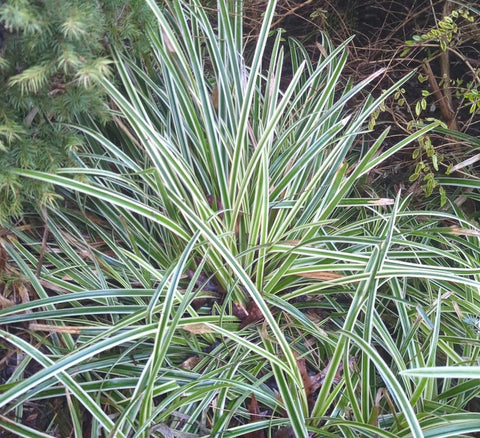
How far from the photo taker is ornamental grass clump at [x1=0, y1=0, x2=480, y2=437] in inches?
36.5

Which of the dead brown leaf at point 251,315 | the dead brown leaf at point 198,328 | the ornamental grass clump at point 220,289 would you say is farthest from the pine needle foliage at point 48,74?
the dead brown leaf at point 251,315

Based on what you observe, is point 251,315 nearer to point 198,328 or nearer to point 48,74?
point 198,328

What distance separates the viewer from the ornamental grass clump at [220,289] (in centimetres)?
93

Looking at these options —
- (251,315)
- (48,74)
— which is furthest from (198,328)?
(48,74)

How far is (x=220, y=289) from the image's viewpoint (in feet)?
3.79

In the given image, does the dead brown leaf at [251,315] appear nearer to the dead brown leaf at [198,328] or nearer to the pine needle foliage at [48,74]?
the dead brown leaf at [198,328]

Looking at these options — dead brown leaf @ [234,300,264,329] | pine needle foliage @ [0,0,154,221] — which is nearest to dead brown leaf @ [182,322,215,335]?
dead brown leaf @ [234,300,264,329]

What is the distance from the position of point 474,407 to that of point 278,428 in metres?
0.51

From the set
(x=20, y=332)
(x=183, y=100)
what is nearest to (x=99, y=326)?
(x=20, y=332)

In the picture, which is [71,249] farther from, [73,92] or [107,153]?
[73,92]

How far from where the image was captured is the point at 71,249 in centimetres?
113

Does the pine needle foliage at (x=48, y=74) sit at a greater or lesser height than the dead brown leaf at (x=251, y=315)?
greater

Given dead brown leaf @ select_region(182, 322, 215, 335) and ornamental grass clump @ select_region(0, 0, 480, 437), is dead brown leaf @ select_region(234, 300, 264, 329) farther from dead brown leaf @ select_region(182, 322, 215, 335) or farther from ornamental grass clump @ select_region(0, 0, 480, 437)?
dead brown leaf @ select_region(182, 322, 215, 335)

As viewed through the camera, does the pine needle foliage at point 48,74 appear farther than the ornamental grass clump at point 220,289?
No
